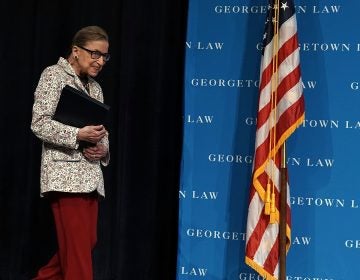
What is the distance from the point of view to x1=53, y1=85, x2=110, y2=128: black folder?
2.57m

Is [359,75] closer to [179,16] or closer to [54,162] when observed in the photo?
[179,16]

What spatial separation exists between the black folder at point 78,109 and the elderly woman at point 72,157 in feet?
0.10

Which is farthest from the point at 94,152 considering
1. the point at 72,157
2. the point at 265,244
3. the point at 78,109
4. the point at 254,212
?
the point at 265,244

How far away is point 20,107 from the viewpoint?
381 cm

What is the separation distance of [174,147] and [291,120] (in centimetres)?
91

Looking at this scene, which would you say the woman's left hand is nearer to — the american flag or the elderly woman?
the elderly woman

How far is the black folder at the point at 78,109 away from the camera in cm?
257

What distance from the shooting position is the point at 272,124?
9.87 feet

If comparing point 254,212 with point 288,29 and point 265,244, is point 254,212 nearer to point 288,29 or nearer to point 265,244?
point 265,244

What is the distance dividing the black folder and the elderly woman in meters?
0.03

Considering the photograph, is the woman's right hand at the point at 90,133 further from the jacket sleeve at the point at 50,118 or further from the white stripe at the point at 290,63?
the white stripe at the point at 290,63

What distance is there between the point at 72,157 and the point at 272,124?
1008 millimetres

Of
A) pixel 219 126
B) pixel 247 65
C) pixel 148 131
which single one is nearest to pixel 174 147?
pixel 148 131

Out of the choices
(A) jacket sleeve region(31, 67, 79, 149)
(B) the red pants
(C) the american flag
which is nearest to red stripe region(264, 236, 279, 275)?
(C) the american flag
